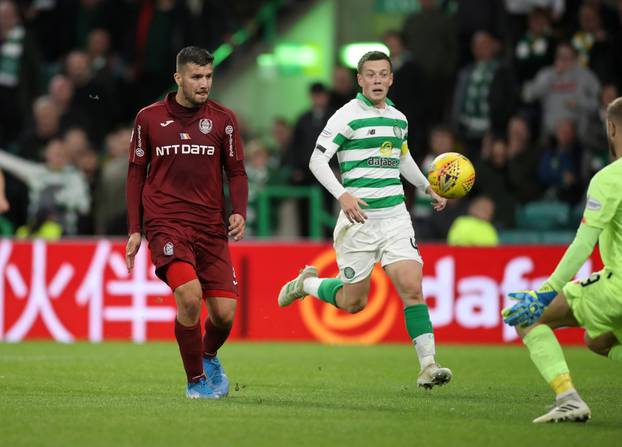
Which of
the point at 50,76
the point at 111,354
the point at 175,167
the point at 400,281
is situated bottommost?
the point at 111,354

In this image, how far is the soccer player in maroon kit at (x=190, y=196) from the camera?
9156mm

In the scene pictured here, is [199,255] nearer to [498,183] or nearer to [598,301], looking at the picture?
[598,301]

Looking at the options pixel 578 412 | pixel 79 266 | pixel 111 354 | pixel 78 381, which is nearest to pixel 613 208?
pixel 578 412

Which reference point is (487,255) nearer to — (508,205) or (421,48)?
(508,205)

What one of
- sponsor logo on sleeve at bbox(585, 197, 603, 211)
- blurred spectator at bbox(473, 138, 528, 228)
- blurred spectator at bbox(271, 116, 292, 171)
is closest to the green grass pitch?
sponsor logo on sleeve at bbox(585, 197, 603, 211)

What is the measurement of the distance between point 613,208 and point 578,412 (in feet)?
3.86

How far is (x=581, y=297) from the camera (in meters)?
7.75

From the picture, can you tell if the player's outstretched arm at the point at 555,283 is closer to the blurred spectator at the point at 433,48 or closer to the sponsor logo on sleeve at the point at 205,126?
the sponsor logo on sleeve at the point at 205,126

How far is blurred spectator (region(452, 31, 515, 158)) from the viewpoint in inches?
704

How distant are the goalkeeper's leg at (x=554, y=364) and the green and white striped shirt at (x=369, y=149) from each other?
2.61 m

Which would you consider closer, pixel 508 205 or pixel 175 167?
pixel 175 167

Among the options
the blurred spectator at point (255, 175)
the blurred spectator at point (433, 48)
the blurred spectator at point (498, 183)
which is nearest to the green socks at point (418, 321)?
the blurred spectator at point (498, 183)

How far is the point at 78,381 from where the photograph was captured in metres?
10.7

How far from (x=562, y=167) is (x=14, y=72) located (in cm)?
835
